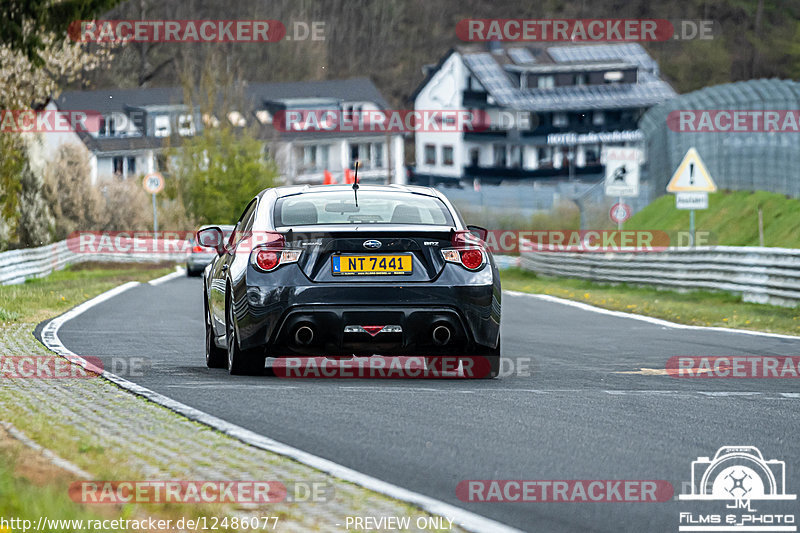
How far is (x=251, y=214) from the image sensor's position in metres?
10.3

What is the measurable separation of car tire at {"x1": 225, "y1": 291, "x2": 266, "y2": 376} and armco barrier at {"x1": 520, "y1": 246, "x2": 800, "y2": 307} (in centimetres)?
1102

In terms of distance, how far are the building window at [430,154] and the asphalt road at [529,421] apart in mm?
88312

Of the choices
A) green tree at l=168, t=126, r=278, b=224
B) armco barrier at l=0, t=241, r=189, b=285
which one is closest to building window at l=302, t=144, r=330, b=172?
green tree at l=168, t=126, r=278, b=224

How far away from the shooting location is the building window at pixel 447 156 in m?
97.8

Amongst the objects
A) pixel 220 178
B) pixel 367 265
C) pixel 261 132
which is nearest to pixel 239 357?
pixel 367 265

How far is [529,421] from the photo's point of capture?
725cm

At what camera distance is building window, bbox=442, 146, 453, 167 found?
321 feet

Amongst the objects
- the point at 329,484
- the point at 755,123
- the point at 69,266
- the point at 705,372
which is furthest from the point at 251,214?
the point at 69,266

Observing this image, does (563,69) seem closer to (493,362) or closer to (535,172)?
(535,172)

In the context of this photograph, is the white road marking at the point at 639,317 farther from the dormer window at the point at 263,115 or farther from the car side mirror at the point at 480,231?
the dormer window at the point at 263,115

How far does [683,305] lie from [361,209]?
12.5m

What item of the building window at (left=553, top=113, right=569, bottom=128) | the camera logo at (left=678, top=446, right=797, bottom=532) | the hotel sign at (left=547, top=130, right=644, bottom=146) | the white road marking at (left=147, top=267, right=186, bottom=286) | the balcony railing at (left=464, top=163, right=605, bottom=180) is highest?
the building window at (left=553, top=113, right=569, bottom=128)

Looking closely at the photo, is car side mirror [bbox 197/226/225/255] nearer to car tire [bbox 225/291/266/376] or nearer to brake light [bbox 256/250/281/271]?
car tire [bbox 225/291/266/376]

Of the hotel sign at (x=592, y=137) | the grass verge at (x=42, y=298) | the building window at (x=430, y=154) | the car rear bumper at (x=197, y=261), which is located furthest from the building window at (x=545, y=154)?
the grass verge at (x=42, y=298)
